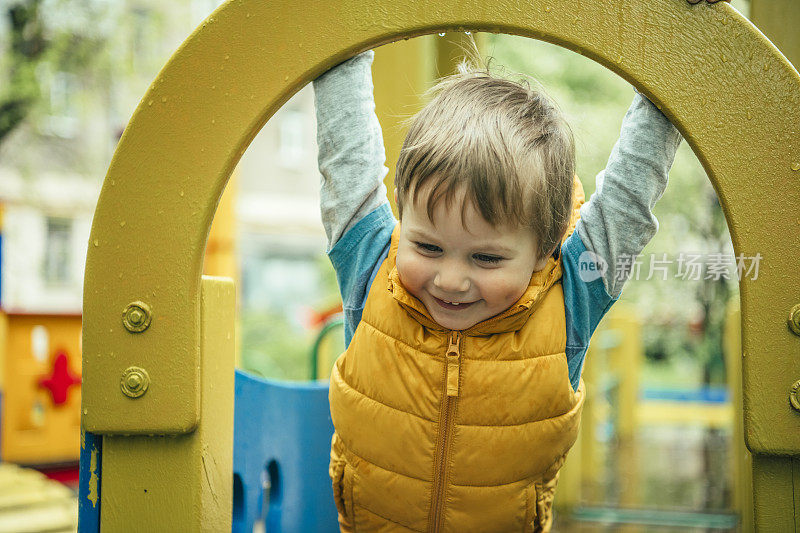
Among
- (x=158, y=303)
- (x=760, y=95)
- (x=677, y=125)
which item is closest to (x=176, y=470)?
(x=158, y=303)

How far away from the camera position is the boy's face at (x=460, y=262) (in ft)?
3.40

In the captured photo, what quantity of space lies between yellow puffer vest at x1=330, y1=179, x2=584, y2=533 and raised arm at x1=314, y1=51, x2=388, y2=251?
10 centimetres

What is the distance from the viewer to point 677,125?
95cm

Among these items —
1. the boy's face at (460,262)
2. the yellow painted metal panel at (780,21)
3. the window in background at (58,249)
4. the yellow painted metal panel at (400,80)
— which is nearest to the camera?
the boy's face at (460,262)

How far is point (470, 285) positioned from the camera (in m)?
1.06

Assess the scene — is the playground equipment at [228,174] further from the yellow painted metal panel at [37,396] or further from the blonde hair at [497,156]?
the yellow painted metal panel at [37,396]

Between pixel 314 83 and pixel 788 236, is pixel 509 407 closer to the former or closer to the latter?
pixel 788 236

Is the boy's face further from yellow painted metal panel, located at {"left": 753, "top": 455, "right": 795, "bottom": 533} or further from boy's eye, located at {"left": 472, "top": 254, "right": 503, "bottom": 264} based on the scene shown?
yellow painted metal panel, located at {"left": 753, "top": 455, "right": 795, "bottom": 533}

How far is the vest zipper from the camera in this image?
3.67 ft

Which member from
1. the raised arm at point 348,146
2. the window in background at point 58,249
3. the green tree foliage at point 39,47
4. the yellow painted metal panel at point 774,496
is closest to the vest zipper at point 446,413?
the raised arm at point 348,146

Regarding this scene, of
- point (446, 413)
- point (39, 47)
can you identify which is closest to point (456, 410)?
point (446, 413)

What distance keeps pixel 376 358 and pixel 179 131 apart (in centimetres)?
44

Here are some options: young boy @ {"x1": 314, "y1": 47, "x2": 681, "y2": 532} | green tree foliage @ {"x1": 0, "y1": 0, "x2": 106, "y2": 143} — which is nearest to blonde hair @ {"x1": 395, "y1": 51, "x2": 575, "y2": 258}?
young boy @ {"x1": 314, "y1": 47, "x2": 681, "y2": 532}

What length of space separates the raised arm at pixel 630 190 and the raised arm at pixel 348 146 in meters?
0.34
